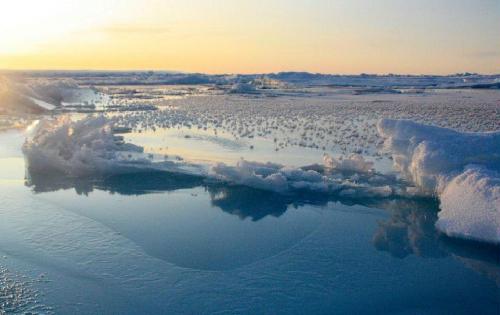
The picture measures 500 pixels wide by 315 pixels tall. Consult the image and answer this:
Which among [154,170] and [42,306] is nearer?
[42,306]

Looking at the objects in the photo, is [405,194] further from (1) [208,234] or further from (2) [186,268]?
(2) [186,268]

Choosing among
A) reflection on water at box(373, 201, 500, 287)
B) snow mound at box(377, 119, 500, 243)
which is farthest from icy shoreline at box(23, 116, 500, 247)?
reflection on water at box(373, 201, 500, 287)

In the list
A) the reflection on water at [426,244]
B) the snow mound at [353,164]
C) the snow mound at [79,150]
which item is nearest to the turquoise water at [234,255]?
the reflection on water at [426,244]

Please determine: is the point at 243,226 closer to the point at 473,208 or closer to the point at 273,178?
the point at 273,178

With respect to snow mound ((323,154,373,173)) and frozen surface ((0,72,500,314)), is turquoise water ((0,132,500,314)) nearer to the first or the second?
frozen surface ((0,72,500,314))

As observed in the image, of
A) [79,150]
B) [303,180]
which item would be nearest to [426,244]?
[303,180]

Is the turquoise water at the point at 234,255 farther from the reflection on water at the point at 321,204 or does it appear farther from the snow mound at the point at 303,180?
the snow mound at the point at 303,180

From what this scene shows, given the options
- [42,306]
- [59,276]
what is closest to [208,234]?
[59,276]
